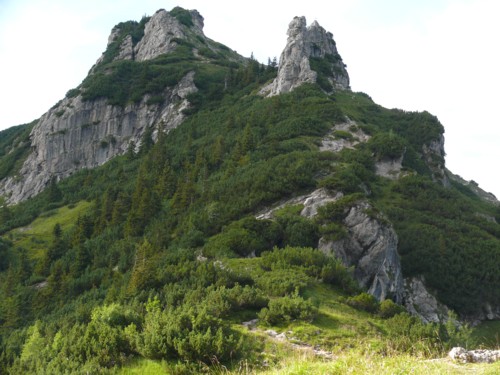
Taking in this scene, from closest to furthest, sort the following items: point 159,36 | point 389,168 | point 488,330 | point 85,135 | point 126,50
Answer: point 488,330 < point 389,168 < point 85,135 < point 159,36 < point 126,50

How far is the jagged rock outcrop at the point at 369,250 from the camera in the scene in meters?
37.4

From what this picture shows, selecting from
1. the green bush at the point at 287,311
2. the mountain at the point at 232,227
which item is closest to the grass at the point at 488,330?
the mountain at the point at 232,227

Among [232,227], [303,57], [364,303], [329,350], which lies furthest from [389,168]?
[329,350]

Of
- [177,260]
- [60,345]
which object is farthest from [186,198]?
[60,345]

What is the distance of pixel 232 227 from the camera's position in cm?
3891

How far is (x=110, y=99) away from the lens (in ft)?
407

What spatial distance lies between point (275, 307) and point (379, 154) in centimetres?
5320

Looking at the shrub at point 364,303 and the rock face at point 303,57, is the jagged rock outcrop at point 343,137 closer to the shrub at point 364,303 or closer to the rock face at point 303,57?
the rock face at point 303,57

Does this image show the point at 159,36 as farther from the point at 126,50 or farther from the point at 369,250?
the point at 369,250

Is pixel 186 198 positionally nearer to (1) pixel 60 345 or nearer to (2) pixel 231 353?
(1) pixel 60 345

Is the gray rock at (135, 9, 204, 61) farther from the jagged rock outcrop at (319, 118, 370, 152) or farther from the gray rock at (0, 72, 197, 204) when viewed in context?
the jagged rock outcrop at (319, 118, 370, 152)

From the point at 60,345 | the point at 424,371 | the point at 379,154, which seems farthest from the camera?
the point at 379,154

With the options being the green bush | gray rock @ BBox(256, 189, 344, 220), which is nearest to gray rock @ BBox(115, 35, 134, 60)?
gray rock @ BBox(256, 189, 344, 220)

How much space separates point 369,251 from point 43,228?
2357 inches
